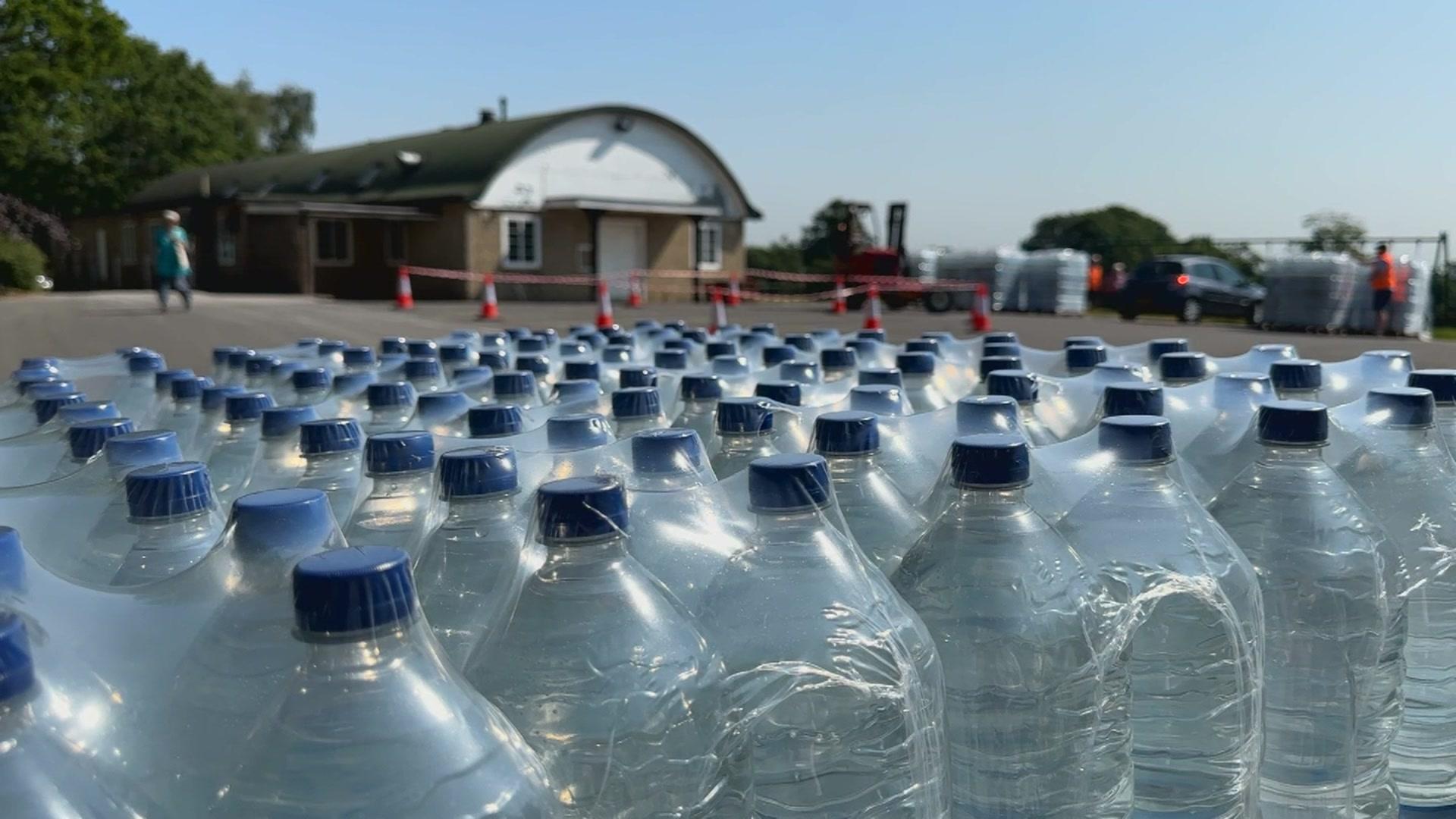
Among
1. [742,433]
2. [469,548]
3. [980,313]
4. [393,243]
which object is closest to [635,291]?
[980,313]

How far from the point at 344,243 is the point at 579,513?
106ft

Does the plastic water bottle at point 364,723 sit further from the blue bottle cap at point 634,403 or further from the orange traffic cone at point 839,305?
the orange traffic cone at point 839,305

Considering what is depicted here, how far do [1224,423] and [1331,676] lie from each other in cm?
71

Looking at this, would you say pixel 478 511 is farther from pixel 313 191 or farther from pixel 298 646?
pixel 313 191

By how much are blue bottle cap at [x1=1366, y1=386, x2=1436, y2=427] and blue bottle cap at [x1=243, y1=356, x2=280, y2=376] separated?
353 cm

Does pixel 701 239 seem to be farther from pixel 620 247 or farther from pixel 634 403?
pixel 634 403

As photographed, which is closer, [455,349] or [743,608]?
[743,608]

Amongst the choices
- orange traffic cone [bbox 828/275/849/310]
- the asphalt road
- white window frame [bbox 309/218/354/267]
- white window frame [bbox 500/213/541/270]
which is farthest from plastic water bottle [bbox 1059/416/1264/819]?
white window frame [bbox 309/218/354/267]

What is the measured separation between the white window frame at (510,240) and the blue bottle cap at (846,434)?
95.0 feet

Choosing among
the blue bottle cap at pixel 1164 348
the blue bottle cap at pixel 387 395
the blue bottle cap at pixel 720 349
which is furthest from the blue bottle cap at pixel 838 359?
the blue bottle cap at pixel 387 395

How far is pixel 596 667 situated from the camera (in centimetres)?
155

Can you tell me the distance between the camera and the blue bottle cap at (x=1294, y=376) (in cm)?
301

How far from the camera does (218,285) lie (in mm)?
34094

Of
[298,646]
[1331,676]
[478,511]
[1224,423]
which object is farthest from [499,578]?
[1224,423]
